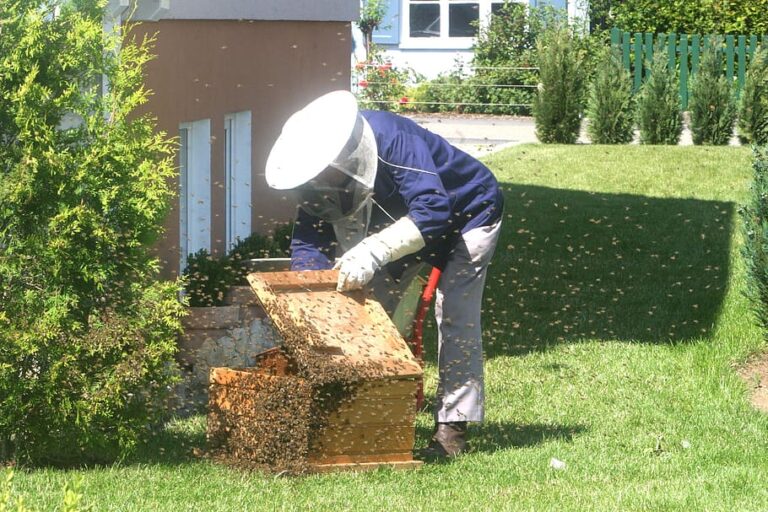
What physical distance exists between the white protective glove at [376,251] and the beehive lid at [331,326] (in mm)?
117

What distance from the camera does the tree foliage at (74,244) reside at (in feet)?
16.5

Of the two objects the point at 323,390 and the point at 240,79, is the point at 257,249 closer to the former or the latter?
the point at 240,79

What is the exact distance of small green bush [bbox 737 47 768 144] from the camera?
1722 cm

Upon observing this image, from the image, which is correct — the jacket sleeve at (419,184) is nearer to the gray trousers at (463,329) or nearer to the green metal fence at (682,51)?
the gray trousers at (463,329)

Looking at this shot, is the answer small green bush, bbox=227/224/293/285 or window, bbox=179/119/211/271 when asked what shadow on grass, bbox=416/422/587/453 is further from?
window, bbox=179/119/211/271

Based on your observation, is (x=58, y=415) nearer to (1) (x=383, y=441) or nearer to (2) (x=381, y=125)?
(1) (x=383, y=441)

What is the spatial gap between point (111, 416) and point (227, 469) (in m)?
0.57

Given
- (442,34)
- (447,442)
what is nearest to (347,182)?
(447,442)

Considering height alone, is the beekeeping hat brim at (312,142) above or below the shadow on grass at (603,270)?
above

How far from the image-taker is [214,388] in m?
5.53

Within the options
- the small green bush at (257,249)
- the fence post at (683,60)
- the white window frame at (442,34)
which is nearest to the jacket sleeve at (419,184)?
the small green bush at (257,249)

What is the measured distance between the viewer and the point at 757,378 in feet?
25.5

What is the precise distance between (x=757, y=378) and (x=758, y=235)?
3.10 ft

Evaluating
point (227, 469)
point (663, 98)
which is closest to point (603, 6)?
point (663, 98)
